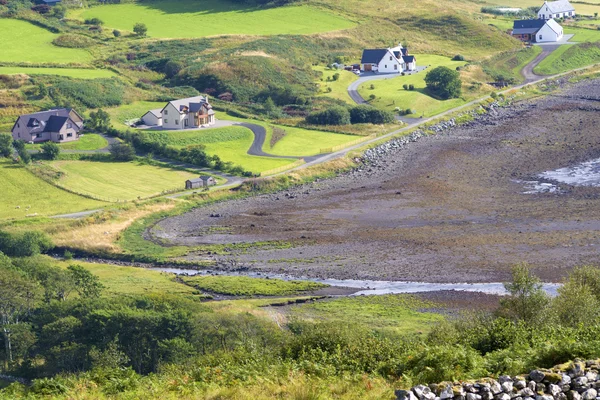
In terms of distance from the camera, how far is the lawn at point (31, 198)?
286 ft

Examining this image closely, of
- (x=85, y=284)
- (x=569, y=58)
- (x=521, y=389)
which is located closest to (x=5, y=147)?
(x=85, y=284)

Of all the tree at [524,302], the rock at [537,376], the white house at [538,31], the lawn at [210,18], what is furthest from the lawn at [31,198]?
the white house at [538,31]

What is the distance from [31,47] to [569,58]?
9705 centimetres

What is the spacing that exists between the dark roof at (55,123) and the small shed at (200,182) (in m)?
23.7

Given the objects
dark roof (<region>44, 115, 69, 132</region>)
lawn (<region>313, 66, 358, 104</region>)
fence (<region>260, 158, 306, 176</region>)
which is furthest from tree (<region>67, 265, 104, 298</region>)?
lawn (<region>313, 66, 358, 104</region>)

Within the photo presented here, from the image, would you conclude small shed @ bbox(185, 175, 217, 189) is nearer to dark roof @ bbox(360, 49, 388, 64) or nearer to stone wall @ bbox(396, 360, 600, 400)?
dark roof @ bbox(360, 49, 388, 64)

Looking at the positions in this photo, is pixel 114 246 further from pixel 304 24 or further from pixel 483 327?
pixel 304 24

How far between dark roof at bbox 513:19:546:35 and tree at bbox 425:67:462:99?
47.2 metres

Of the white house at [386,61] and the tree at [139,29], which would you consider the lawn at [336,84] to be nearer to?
the white house at [386,61]

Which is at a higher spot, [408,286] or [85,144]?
[85,144]

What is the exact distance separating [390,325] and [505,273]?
14.7 m

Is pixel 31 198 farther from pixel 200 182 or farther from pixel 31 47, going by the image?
pixel 31 47

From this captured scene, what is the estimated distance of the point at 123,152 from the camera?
104562mm

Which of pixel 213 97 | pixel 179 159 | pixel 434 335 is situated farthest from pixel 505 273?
pixel 213 97
